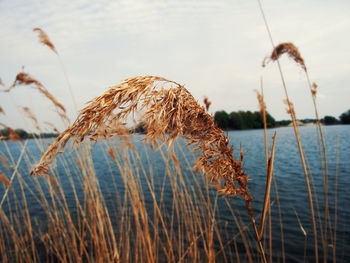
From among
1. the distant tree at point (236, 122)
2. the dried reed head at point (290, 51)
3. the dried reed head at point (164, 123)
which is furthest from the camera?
the distant tree at point (236, 122)

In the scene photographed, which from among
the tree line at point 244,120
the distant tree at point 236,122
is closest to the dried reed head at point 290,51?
the tree line at point 244,120

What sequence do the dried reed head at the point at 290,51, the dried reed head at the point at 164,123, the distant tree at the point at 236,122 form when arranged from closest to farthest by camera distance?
the dried reed head at the point at 164,123, the dried reed head at the point at 290,51, the distant tree at the point at 236,122

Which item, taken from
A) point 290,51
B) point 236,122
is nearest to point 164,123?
point 290,51

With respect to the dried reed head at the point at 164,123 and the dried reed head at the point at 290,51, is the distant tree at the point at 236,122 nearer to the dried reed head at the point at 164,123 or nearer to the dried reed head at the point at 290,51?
the dried reed head at the point at 290,51

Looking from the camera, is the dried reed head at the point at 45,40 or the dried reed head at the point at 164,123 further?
the dried reed head at the point at 45,40

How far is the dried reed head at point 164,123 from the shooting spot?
80 cm

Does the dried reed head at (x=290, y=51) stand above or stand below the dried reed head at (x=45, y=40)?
below

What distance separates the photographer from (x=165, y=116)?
2.90 feet

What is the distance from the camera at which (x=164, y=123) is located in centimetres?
87

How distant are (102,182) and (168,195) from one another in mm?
3714

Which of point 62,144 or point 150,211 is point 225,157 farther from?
point 150,211

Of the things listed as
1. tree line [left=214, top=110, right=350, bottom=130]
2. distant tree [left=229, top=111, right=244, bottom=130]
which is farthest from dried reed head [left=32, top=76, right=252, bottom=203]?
distant tree [left=229, top=111, right=244, bottom=130]

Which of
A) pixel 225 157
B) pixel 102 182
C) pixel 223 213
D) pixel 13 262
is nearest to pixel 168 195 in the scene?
pixel 223 213

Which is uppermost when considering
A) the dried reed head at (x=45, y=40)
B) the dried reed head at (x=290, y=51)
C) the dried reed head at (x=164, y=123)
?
the dried reed head at (x=45, y=40)
